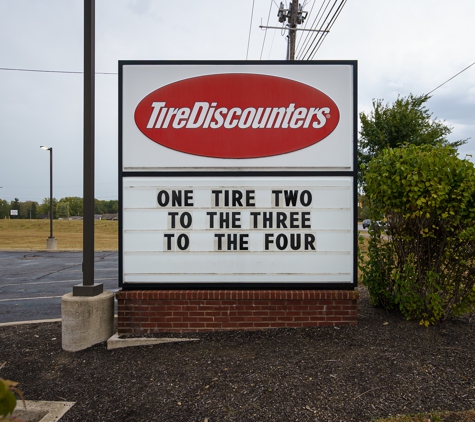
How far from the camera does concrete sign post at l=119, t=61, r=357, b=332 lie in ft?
16.8

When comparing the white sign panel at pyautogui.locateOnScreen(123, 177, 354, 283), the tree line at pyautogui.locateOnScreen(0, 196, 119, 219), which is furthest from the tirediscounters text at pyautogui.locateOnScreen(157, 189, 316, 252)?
the tree line at pyautogui.locateOnScreen(0, 196, 119, 219)

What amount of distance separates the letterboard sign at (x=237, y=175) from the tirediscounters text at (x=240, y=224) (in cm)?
1

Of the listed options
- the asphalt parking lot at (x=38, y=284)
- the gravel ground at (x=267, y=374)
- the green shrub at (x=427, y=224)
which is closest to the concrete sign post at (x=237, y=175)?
the green shrub at (x=427, y=224)

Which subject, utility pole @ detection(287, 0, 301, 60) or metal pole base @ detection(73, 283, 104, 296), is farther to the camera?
utility pole @ detection(287, 0, 301, 60)

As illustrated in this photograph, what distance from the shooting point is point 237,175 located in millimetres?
5156

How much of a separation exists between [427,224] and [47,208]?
11877 cm

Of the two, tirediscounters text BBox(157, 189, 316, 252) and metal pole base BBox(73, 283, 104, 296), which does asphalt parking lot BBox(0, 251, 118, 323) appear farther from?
tirediscounters text BBox(157, 189, 316, 252)

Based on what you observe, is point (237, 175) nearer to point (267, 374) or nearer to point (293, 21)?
point (267, 374)

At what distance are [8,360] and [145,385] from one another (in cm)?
212

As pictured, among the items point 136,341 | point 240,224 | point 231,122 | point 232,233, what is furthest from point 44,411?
point 231,122

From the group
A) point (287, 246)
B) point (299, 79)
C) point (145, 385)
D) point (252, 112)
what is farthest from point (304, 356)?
point (299, 79)

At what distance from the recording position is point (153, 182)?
5.15m

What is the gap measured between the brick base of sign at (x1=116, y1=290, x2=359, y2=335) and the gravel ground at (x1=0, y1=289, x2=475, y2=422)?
158 mm

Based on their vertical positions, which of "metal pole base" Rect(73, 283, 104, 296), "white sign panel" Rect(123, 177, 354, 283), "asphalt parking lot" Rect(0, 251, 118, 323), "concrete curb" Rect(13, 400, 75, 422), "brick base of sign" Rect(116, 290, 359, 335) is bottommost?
"asphalt parking lot" Rect(0, 251, 118, 323)
